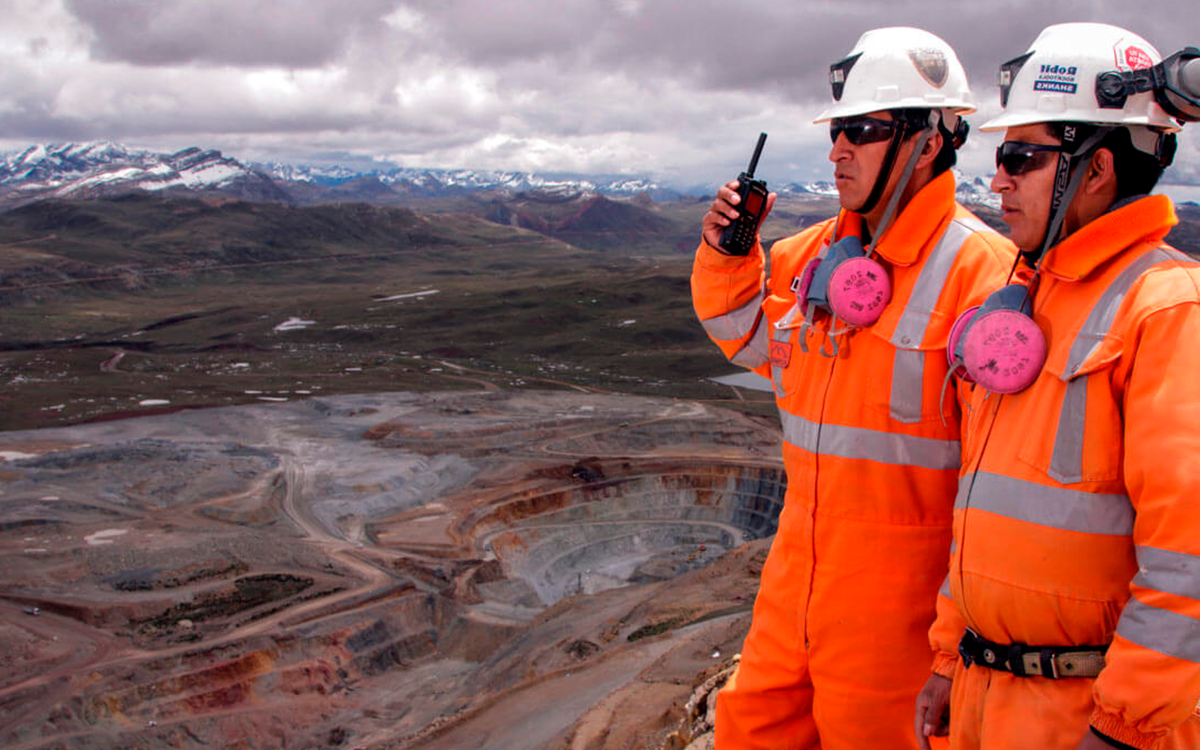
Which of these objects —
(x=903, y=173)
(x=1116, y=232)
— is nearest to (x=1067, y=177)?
(x=1116, y=232)

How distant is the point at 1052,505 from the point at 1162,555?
297 mm

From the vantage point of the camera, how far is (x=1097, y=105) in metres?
2.36

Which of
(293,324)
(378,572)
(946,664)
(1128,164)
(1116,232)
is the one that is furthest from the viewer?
(293,324)

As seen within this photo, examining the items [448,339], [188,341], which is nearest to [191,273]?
[188,341]

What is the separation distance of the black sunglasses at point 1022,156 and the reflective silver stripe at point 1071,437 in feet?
2.15

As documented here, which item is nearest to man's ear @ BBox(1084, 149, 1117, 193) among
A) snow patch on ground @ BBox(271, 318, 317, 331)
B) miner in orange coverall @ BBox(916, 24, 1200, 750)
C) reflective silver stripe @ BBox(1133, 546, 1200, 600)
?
miner in orange coverall @ BBox(916, 24, 1200, 750)

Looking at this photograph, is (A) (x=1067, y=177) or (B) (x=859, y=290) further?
(B) (x=859, y=290)

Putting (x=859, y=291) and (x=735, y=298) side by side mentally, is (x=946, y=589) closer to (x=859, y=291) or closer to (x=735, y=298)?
(x=859, y=291)

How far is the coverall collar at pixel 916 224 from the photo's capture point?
299 centimetres

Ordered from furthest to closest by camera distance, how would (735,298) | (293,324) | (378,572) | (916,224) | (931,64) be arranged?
(293,324) < (378,572) < (735,298) < (931,64) < (916,224)

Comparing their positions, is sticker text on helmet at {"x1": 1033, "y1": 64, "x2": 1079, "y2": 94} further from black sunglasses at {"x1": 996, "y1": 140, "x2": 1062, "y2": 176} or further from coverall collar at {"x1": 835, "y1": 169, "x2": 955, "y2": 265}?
coverall collar at {"x1": 835, "y1": 169, "x2": 955, "y2": 265}

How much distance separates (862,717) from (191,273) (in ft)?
303

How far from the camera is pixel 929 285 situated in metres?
2.94

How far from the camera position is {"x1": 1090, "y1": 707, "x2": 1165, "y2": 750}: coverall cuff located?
76.7 inches
